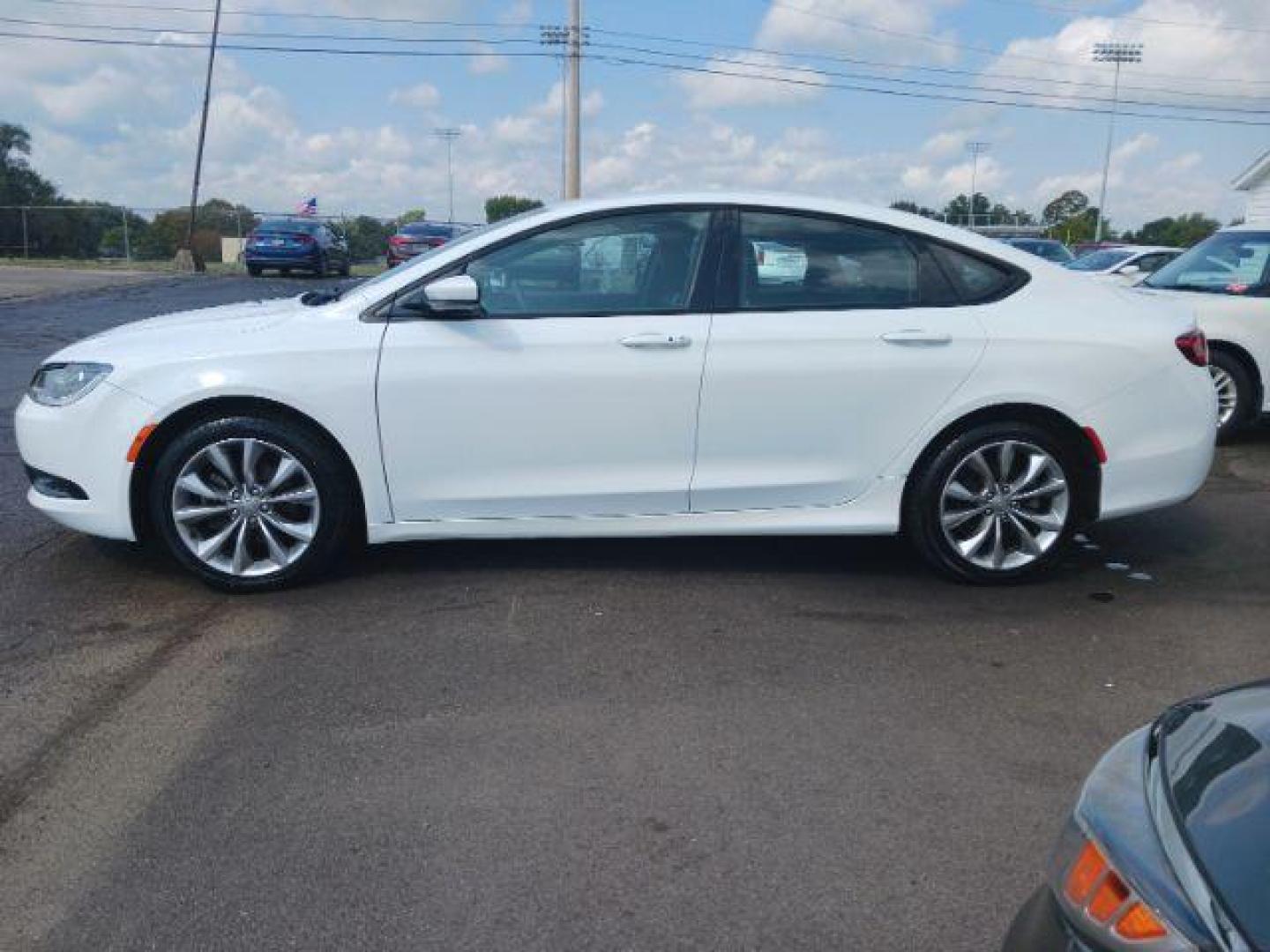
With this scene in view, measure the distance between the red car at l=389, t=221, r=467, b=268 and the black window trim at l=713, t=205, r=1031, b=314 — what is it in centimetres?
2255

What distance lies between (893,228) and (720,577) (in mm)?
1661

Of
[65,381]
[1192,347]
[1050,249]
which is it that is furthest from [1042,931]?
[1050,249]

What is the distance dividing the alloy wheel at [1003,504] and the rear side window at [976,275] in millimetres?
651

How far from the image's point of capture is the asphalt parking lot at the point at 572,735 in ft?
8.92

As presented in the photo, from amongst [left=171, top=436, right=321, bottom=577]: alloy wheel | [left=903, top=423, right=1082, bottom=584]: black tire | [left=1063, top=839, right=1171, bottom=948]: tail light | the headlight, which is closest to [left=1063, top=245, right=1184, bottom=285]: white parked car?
[left=903, top=423, right=1082, bottom=584]: black tire

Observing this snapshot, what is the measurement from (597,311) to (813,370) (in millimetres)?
910

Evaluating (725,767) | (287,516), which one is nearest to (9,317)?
(287,516)

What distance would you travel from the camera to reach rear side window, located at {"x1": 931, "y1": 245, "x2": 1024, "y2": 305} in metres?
4.97

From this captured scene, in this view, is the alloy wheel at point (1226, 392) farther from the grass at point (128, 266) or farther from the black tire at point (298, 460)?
the grass at point (128, 266)

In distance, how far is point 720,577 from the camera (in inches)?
201

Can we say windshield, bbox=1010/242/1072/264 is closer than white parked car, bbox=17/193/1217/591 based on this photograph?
No

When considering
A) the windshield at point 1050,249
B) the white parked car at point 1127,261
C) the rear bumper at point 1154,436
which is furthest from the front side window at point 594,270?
the windshield at point 1050,249

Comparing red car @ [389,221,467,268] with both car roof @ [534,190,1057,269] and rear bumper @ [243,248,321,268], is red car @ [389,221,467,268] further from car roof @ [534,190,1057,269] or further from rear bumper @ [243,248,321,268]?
car roof @ [534,190,1057,269]

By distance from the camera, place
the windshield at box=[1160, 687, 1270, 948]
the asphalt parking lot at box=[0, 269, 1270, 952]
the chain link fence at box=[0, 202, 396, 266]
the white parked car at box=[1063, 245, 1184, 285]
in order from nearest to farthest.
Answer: the windshield at box=[1160, 687, 1270, 948], the asphalt parking lot at box=[0, 269, 1270, 952], the white parked car at box=[1063, 245, 1184, 285], the chain link fence at box=[0, 202, 396, 266]
